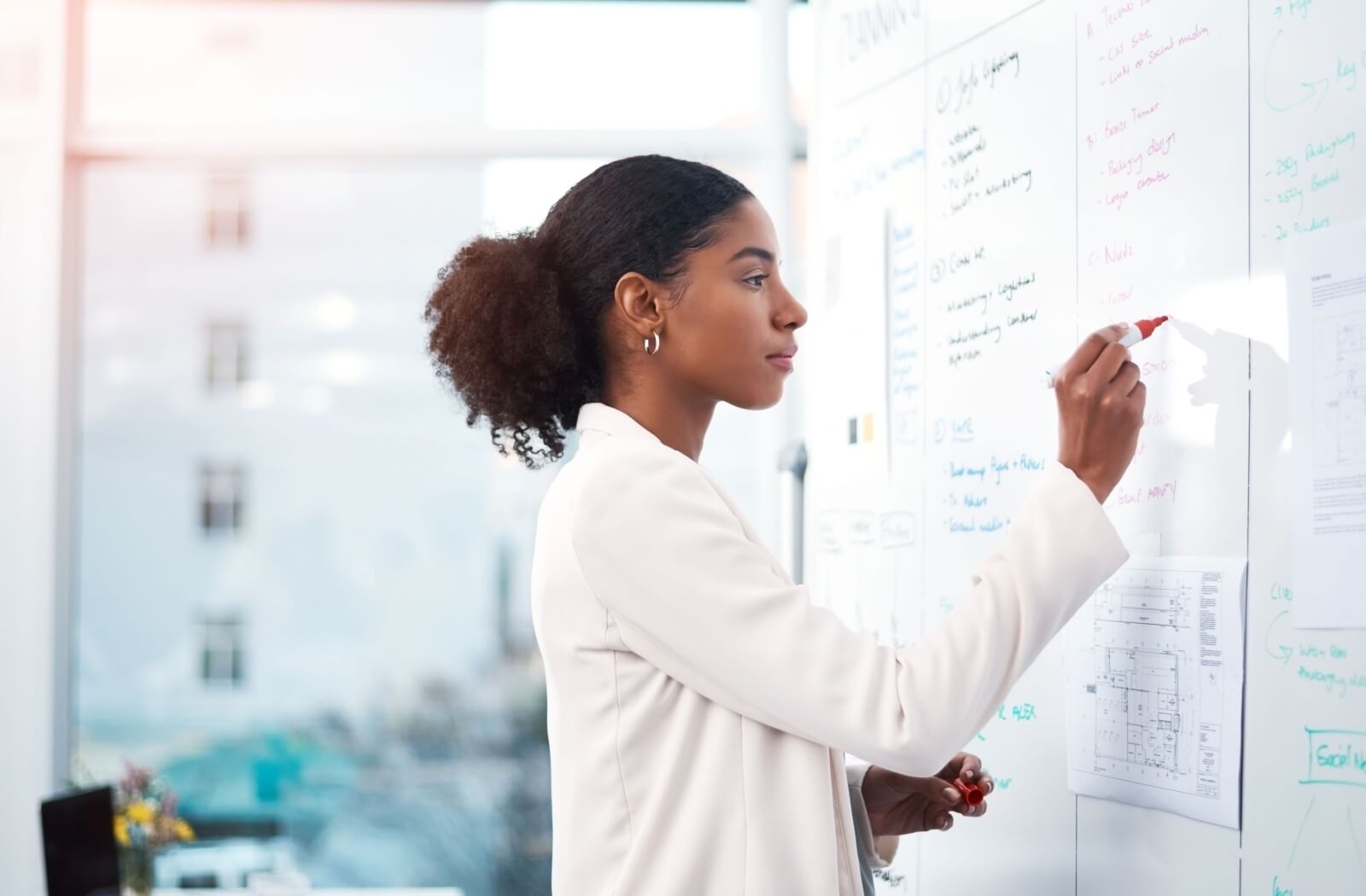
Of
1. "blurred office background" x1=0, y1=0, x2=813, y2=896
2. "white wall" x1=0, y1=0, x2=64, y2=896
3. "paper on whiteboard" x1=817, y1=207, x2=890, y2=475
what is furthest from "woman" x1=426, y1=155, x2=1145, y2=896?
"white wall" x1=0, y1=0, x2=64, y2=896

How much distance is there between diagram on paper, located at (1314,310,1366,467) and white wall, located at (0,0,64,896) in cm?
301

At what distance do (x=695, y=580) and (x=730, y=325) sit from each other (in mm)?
309

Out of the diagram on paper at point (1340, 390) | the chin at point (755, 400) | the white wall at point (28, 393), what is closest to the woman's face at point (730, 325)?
the chin at point (755, 400)

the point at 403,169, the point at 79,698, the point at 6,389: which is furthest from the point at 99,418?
the point at 403,169

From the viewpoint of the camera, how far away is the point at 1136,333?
1.30 metres

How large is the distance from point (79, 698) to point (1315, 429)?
10.4 ft

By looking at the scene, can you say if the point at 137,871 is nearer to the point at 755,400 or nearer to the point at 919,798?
the point at 919,798

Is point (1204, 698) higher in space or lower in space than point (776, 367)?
lower

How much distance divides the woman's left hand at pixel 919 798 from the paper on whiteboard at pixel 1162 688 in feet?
0.46

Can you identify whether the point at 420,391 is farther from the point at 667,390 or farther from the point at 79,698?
the point at 667,390

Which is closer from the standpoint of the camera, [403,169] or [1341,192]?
[1341,192]

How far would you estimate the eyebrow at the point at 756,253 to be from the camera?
1.39m

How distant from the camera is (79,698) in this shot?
3404 millimetres

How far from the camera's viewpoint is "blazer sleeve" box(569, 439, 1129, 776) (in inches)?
45.6
